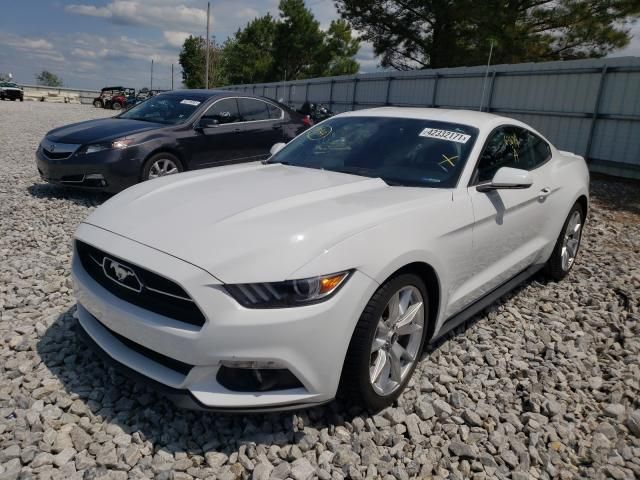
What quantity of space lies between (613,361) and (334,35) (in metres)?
42.5

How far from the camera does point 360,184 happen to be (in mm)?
2961

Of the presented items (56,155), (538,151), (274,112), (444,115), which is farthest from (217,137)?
(538,151)

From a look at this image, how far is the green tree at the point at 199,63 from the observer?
55312mm

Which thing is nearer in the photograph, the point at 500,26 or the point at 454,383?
the point at 454,383

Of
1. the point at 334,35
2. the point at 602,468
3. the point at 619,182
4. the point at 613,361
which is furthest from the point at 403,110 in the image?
the point at 334,35

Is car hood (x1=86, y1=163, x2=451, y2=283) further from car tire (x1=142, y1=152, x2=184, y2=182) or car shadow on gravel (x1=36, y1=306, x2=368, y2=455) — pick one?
car tire (x1=142, y1=152, x2=184, y2=182)

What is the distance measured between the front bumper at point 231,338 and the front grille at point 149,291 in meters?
0.03

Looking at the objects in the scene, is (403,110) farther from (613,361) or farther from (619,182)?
(619,182)

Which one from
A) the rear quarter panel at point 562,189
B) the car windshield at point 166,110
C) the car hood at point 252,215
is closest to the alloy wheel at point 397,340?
the car hood at point 252,215

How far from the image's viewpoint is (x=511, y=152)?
12.1ft

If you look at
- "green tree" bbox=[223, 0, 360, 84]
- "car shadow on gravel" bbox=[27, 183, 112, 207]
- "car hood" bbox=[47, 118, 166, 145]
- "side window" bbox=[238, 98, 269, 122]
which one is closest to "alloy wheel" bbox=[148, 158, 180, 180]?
"car hood" bbox=[47, 118, 166, 145]

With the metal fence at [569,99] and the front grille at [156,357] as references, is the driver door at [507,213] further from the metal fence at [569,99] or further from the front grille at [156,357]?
the metal fence at [569,99]

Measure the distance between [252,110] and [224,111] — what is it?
536 millimetres

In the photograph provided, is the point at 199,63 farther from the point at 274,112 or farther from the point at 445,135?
the point at 445,135
